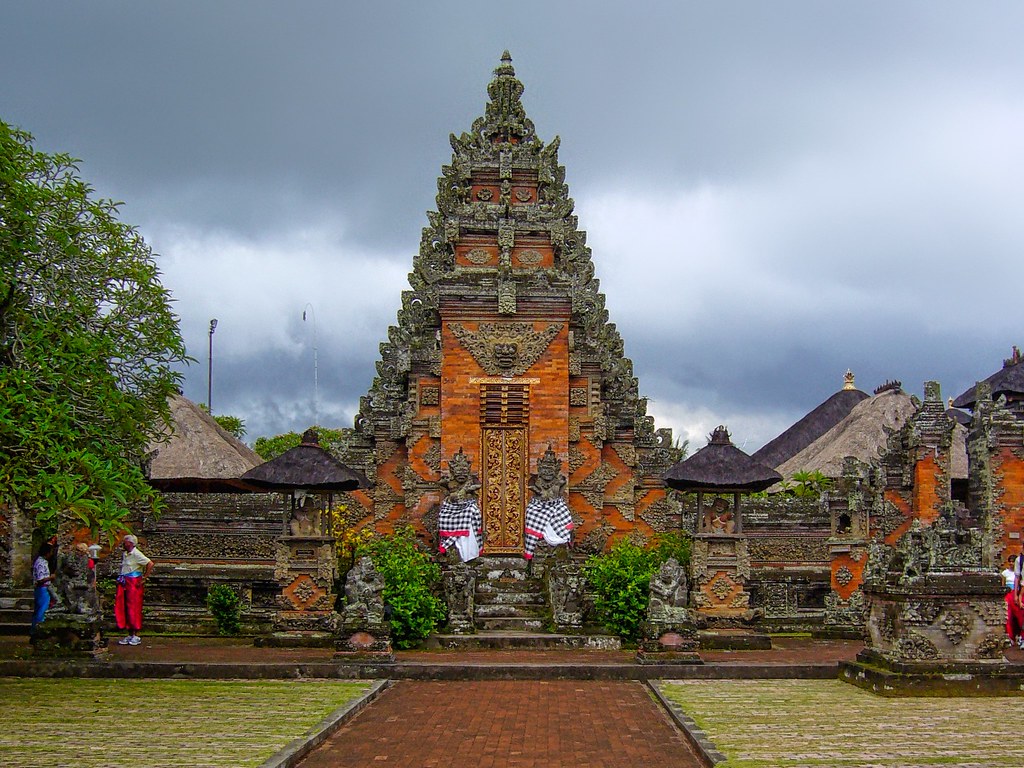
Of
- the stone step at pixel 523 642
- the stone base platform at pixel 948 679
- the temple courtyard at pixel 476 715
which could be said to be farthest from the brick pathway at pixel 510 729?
the stone step at pixel 523 642

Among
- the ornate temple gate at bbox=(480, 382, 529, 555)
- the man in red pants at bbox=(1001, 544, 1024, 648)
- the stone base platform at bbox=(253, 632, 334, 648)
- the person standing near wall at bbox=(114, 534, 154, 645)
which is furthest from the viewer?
the ornate temple gate at bbox=(480, 382, 529, 555)

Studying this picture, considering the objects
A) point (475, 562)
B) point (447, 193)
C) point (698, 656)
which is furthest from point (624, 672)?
point (447, 193)

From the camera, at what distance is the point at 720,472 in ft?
55.2

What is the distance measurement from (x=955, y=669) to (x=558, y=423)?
9.35 m

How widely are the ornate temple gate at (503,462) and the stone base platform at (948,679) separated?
8.41 m

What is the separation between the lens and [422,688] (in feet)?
41.9

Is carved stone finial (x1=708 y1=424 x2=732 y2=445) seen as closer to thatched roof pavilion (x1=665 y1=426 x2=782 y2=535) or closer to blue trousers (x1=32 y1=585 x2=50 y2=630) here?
thatched roof pavilion (x1=665 y1=426 x2=782 y2=535)

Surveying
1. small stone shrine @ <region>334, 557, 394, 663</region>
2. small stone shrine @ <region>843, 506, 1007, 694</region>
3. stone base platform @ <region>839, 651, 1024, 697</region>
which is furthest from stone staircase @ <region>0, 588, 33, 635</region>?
stone base platform @ <region>839, 651, 1024, 697</region>

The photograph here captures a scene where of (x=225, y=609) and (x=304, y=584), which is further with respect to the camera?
(x=225, y=609)

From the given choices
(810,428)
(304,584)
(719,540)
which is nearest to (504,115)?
(719,540)

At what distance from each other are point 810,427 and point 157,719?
32486mm

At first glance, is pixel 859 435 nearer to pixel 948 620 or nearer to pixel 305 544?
pixel 305 544

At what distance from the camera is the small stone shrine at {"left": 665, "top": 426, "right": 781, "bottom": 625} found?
1684cm

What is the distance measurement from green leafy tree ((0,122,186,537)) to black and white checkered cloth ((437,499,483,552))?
648 cm
